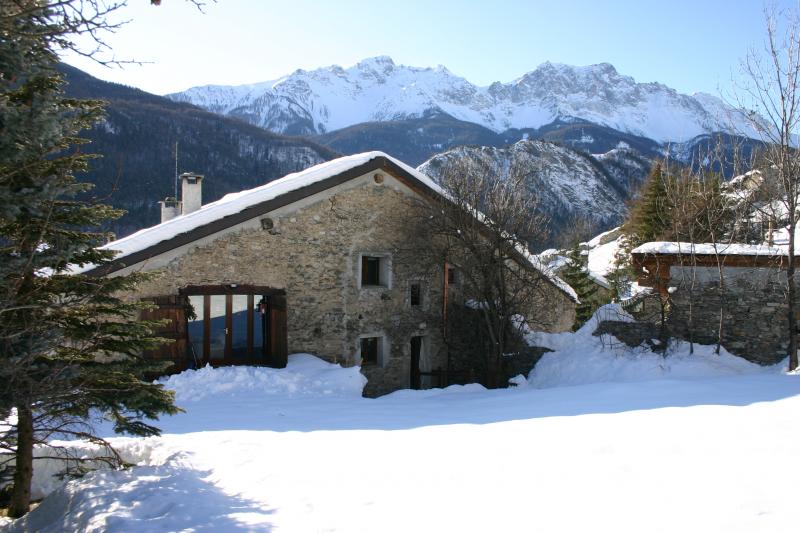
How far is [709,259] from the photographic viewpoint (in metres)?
11.1

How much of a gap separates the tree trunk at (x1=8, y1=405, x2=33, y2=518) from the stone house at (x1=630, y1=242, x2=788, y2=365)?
10.8 metres

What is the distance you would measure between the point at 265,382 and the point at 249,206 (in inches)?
149

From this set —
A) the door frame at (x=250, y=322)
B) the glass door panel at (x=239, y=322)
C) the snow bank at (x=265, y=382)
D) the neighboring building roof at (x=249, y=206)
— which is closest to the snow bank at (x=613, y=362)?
the neighboring building roof at (x=249, y=206)

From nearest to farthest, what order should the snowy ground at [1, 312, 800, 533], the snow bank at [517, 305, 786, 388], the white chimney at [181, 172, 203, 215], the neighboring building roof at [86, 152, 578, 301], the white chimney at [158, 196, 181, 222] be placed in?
the snowy ground at [1, 312, 800, 533], the snow bank at [517, 305, 786, 388], the neighboring building roof at [86, 152, 578, 301], the white chimney at [181, 172, 203, 215], the white chimney at [158, 196, 181, 222]

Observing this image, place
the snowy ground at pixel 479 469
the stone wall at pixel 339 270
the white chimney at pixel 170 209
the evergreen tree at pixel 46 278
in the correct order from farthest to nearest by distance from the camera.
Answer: the white chimney at pixel 170 209 → the stone wall at pixel 339 270 → the evergreen tree at pixel 46 278 → the snowy ground at pixel 479 469

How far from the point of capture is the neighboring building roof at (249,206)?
10672 millimetres

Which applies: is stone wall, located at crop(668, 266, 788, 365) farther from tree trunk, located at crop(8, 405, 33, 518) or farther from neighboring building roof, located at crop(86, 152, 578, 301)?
tree trunk, located at crop(8, 405, 33, 518)

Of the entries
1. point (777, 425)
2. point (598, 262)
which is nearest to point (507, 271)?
point (777, 425)

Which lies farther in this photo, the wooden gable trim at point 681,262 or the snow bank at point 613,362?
the wooden gable trim at point 681,262

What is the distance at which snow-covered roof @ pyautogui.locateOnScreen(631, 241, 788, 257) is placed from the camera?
10677 millimetres

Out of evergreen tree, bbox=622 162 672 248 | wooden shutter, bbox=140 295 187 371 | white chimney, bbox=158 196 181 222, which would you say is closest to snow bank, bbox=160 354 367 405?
wooden shutter, bbox=140 295 187 371

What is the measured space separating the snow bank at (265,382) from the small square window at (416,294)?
11.4 feet

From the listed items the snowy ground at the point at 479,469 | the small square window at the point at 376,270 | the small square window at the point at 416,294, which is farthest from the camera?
the small square window at the point at 416,294

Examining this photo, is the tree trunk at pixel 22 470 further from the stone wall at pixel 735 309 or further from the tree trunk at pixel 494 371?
the stone wall at pixel 735 309
